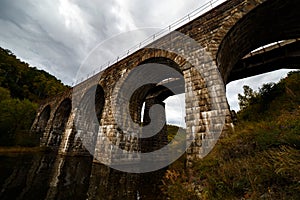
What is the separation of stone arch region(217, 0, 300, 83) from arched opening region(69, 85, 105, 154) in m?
11.5

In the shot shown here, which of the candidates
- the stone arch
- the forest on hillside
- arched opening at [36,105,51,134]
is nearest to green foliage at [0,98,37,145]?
the forest on hillside

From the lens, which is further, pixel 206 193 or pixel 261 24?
pixel 261 24

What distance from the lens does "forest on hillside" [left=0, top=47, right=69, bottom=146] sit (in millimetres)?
17362

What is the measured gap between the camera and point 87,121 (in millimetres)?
16594

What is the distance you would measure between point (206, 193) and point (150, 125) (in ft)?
42.3

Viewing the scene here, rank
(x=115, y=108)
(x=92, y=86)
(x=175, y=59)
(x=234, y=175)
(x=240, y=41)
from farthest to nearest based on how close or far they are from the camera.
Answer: (x=92, y=86) < (x=115, y=108) < (x=175, y=59) < (x=240, y=41) < (x=234, y=175)

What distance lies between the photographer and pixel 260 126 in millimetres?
4336

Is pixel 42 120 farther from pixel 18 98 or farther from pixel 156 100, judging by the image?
pixel 156 100

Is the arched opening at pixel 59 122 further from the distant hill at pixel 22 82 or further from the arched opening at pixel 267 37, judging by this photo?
the distant hill at pixel 22 82

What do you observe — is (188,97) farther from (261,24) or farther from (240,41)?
(261,24)

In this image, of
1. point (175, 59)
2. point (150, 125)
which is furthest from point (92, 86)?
point (175, 59)

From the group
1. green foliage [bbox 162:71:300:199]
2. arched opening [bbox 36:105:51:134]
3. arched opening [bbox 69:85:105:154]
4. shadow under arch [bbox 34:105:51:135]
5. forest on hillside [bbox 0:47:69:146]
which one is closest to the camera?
green foliage [bbox 162:71:300:199]

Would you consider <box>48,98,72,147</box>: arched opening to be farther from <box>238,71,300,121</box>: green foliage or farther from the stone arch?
<box>238,71,300,121</box>: green foliage

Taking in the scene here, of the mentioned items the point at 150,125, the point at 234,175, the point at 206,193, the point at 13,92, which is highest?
the point at 13,92
